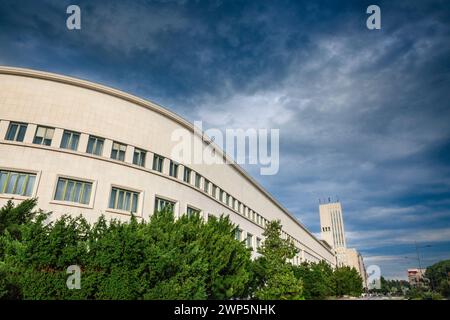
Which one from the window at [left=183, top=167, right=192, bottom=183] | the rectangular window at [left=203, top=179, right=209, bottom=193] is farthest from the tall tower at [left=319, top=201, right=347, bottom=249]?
the window at [left=183, top=167, right=192, bottom=183]

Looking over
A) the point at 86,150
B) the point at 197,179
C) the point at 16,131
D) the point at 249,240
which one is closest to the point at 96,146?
the point at 86,150

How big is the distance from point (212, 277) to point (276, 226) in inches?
674

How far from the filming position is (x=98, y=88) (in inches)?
928

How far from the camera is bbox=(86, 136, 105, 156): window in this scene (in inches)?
872

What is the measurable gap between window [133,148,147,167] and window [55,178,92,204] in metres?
4.33

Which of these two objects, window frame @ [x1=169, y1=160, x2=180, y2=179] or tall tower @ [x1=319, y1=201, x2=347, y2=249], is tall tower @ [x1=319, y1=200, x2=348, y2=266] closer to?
tall tower @ [x1=319, y1=201, x2=347, y2=249]

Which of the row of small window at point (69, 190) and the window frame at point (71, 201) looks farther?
the window frame at point (71, 201)

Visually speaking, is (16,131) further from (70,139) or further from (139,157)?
(139,157)

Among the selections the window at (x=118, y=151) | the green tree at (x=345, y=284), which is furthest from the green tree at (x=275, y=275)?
the green tree at (x=345, y=284)

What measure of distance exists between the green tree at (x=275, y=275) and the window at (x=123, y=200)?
12.6 metres

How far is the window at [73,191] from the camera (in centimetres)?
2014

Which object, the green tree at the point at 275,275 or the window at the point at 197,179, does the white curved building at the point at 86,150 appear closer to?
the window at the point at 197,179
